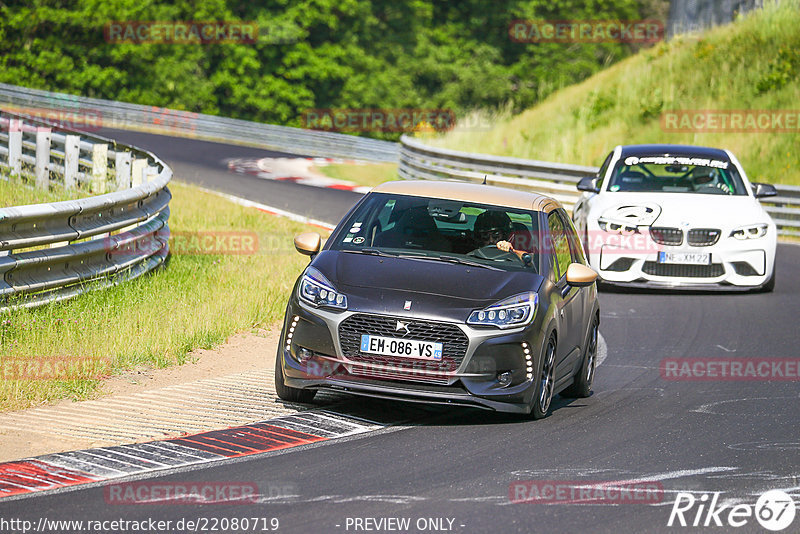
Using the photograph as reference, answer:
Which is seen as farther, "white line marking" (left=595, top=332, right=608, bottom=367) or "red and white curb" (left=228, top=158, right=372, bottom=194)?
"red and white curb" (left=228, top=158, right=372, bottom=194)

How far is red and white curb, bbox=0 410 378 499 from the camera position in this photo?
21.6 ft

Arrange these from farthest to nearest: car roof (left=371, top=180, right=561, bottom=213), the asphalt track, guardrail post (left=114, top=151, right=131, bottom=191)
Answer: guardrail post (left=114, top=151, right=131, bottom=191) → car roof (left=371, top=180, right=561, bottom=213) → the asphalt track

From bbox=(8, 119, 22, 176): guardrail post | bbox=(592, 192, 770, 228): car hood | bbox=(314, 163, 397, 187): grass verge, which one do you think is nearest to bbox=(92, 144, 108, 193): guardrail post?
bbox=(8, 119, 22, 176): guardrail post

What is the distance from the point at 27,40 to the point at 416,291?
54530mm

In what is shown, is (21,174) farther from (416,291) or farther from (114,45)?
(114,45)

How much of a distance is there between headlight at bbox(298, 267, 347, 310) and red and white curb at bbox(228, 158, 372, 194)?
62.2ft

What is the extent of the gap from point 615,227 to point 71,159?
858cm

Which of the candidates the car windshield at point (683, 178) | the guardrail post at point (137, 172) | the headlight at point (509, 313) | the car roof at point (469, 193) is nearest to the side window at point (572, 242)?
the car roof at point (469, 193)

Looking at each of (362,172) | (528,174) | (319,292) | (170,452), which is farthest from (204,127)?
(170,452)

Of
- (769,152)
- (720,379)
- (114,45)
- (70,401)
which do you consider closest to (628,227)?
(720,379)

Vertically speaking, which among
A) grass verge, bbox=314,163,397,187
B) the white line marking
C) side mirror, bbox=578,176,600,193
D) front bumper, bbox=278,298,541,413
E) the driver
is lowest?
grass verge, bbox=314,163,397,187

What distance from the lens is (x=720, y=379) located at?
10641mm

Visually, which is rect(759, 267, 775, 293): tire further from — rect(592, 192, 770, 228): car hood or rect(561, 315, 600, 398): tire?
rect(561, 315, 600, 398): tire

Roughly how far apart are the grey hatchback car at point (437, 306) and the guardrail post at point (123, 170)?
901cm
